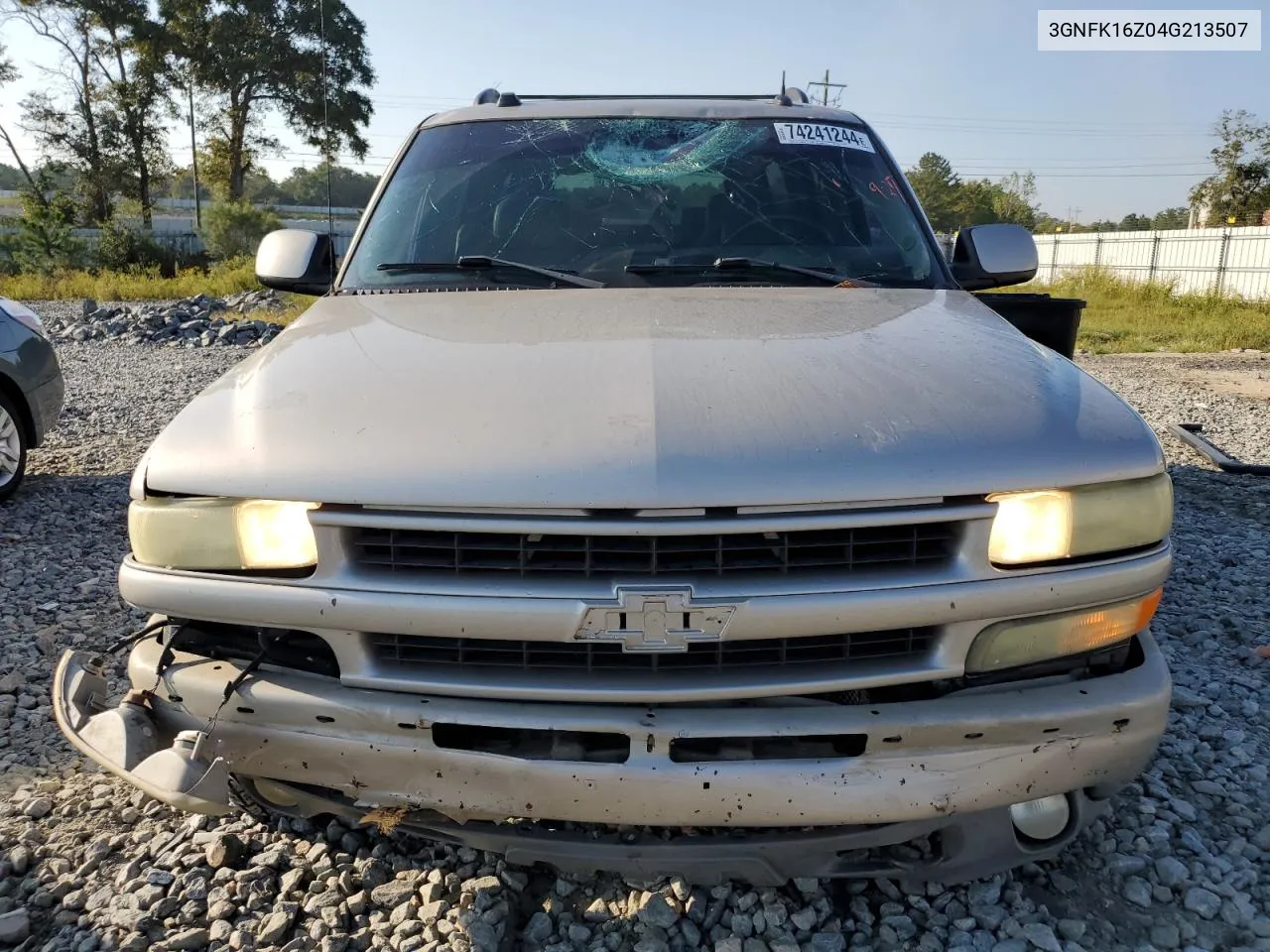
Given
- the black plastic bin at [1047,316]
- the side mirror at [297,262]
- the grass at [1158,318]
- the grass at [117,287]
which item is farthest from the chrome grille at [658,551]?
the grass at [117,287]

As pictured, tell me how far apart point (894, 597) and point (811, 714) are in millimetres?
265

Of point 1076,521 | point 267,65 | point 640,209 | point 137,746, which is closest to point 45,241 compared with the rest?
point 267,65

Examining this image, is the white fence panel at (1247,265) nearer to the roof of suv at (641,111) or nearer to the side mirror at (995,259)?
the side mirror at (995,259)

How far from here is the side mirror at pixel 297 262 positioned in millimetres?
3160

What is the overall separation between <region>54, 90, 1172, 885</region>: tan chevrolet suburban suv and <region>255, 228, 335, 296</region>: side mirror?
1259mm

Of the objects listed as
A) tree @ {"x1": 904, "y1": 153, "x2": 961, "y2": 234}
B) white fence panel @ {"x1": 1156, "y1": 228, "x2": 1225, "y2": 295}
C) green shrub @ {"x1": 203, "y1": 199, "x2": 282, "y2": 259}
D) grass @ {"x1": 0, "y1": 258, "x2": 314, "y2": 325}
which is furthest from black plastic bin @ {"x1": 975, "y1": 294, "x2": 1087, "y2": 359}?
tree @ {"x1": 904, "y1": 153, "x2": 961, "y2": 234}

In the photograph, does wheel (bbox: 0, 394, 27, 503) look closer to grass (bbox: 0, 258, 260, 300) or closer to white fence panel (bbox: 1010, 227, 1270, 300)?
grass (bbox: 0, 258, 260, 300)

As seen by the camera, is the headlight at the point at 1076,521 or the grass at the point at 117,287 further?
the grass at the point at 117,287

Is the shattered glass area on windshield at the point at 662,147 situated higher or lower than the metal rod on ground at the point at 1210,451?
higher

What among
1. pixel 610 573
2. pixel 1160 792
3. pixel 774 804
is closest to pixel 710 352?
pixel 610 573

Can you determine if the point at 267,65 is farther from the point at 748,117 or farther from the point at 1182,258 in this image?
the point at 748,117

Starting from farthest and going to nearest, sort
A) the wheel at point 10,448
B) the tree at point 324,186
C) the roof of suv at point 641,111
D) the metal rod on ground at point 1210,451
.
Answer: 1. the tree at point 324,186
2. the metal rod on ground at point 1210,451
3. the wheel at point 10,448
4. the roof of suv at point 641,111

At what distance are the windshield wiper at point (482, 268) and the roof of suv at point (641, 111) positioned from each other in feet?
2.65

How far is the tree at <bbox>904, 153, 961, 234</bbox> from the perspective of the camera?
6830cm
